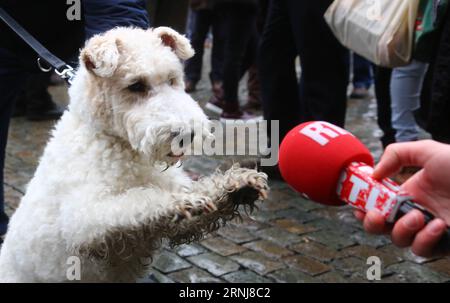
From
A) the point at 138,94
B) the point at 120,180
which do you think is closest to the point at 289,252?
the point at 120,180

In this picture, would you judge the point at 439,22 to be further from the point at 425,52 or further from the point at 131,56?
the point at 131,56

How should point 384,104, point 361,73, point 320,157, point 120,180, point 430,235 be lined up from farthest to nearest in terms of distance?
1. point 361,73
2. point 384,104
3. point 120,180
4. point 320,157
5. point 430,235

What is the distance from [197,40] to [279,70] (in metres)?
3.94

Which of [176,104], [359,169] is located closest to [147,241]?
[176,104]

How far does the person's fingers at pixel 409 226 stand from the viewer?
1.70 meters

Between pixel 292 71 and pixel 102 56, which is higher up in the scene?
pixel 102 56

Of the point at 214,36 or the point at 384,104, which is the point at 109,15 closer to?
the point at 384,104

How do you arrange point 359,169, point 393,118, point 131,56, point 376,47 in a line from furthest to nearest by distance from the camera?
point 393,118 < point 376,47 < point 131,56 < point 359,169

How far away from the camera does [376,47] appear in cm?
409

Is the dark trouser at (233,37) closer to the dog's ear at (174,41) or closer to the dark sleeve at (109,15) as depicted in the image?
the dark sleeve at (109,15)

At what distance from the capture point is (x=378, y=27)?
4027 mm

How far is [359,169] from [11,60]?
7.57ft

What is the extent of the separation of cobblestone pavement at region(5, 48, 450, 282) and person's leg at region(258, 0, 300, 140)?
0.73 m

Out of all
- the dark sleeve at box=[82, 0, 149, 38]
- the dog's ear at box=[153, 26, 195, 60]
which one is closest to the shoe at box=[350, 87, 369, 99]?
the dark sleeve at box=[82, 0, 149, 38]
